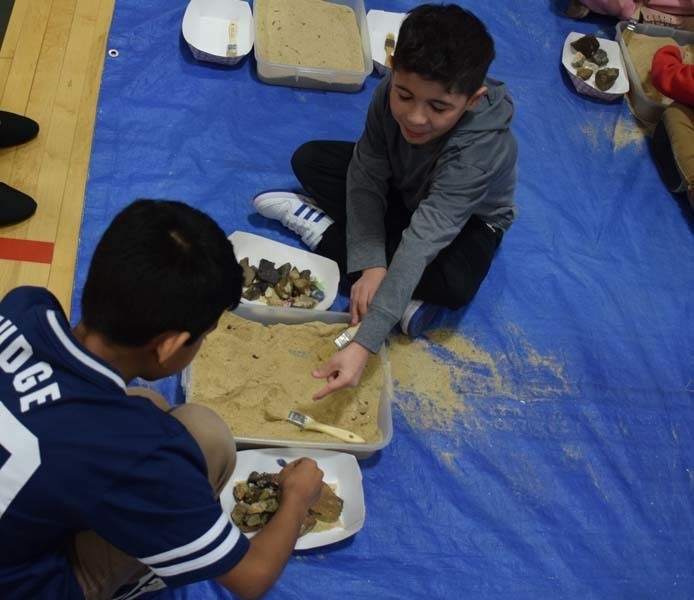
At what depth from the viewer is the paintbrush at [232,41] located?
6.61 ft

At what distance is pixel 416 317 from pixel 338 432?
1.13 feet

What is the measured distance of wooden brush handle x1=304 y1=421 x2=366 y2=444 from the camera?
4.50ft

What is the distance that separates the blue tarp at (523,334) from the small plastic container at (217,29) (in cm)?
4

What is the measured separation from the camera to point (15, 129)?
1737 millimetres

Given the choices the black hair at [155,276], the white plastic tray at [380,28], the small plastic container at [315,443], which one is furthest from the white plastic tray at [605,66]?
the black hair at [155,276]

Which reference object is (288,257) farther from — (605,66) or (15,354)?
(605,66)

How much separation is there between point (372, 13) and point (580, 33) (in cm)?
74

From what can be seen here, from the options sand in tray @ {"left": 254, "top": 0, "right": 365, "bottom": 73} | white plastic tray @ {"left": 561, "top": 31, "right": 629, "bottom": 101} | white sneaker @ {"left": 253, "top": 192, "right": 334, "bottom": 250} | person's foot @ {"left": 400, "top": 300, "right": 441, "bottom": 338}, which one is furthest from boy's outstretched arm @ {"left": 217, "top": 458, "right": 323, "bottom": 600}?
white plastic tray @ {"left": 561, "top": 31, "right": 629, "bottom": 101}

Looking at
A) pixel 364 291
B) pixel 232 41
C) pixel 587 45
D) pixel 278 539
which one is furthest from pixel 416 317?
pixel 587 45

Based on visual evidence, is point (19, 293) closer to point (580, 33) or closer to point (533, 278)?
point (533, 278)

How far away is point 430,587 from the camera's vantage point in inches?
51.6

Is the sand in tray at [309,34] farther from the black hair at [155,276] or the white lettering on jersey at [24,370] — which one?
the white lettering on jersey at [24,370]

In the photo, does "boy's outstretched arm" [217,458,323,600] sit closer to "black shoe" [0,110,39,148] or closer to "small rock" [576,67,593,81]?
"black shoe" [0,110,39,148]

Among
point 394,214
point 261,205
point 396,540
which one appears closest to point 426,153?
point 394,214
